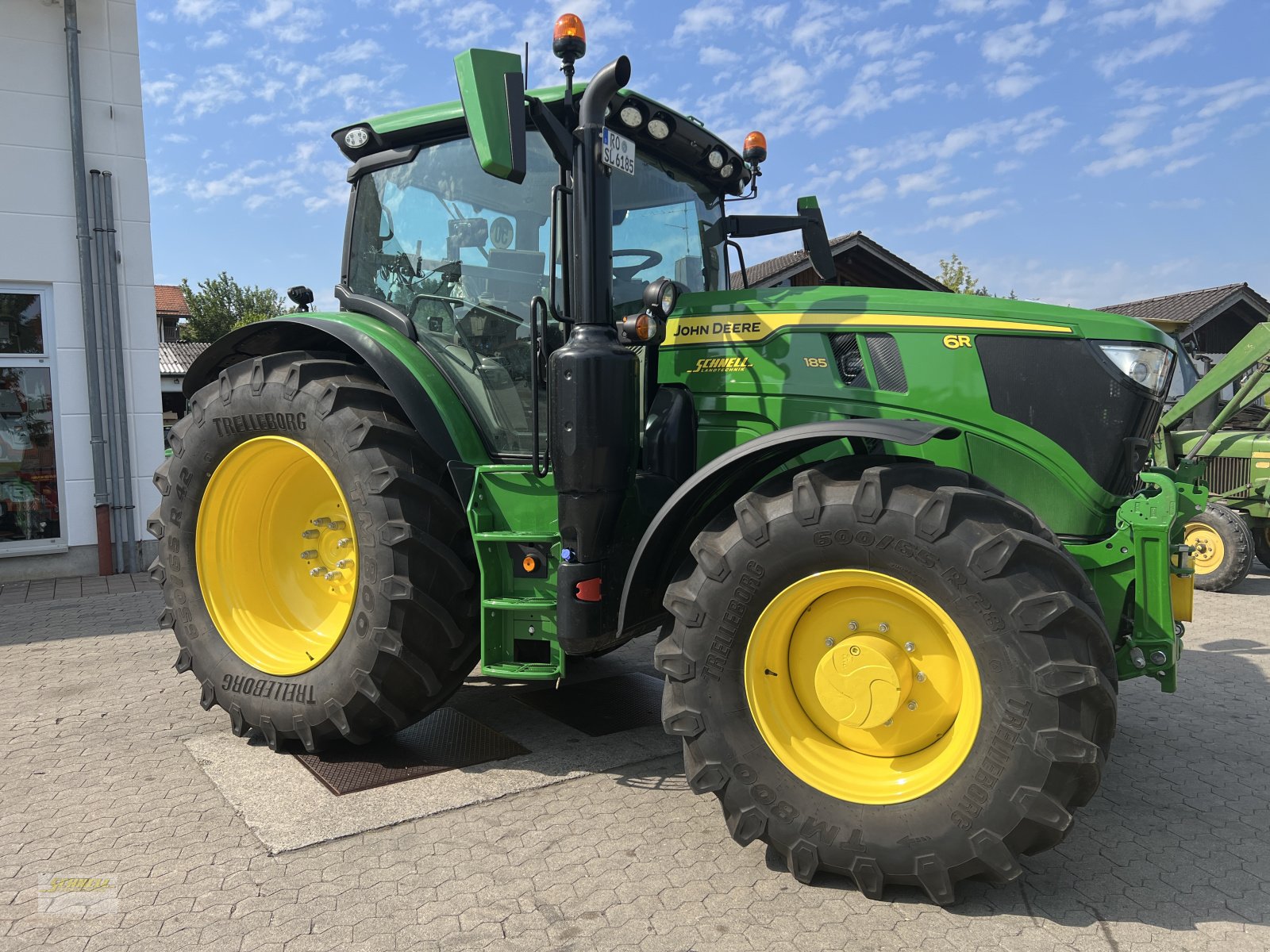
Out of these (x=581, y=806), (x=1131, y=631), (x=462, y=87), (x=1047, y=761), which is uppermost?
(x=462, y=87)

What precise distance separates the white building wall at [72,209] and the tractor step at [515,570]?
6192 millimetres

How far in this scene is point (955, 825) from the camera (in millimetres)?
2432

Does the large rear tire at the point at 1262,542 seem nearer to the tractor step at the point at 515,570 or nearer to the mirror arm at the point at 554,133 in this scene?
the tractor step at the point at 515,570

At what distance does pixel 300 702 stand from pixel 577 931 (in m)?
1.66

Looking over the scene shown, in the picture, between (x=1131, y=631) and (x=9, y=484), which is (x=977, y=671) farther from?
(x=9, y=484)

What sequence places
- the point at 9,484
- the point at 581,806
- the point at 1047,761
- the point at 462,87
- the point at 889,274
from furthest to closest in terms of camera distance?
the point at 889,274
the point at 9,484
the point at 581,806
the point at 462,87
the point at 1047,761

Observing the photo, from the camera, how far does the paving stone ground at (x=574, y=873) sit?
7.80 feet

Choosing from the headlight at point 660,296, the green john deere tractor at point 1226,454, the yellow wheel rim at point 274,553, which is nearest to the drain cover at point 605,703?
the yellow wheel rim at point 274,553

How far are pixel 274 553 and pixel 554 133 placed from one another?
7.57 feet

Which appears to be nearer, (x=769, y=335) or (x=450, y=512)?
(x=769, y=335)

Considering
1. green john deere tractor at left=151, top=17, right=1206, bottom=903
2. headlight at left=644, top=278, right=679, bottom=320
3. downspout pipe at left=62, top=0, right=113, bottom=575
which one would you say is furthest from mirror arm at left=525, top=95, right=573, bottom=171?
downspout pipe at left=62, top=0, right=113, bottom=575

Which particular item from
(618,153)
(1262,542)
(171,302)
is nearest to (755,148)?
(618,153)

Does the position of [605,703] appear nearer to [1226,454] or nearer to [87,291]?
[87,291]

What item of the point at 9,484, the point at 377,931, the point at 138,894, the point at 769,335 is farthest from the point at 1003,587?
the point at 9,484
